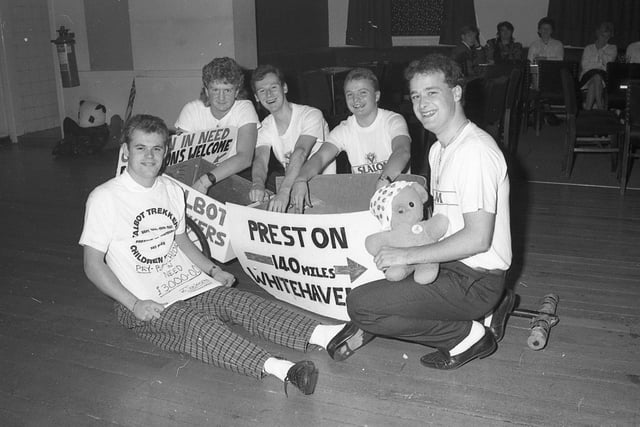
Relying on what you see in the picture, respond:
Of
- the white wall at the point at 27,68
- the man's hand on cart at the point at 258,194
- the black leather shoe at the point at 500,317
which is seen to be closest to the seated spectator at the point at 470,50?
the white wall at the point at 27,68

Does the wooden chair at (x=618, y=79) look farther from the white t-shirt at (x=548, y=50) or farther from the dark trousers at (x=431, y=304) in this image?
the dark trousers at (x=431, y=304)

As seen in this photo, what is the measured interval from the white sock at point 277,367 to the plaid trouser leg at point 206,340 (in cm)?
3

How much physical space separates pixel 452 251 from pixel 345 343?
639mm

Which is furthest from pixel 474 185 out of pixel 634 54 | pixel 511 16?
pixel 511 16

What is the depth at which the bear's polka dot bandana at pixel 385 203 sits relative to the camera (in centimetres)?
251

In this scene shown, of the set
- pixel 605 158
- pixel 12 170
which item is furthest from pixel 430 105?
pixel 12 170

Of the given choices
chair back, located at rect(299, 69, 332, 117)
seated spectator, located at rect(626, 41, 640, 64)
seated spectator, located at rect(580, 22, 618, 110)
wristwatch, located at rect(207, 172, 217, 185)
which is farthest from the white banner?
seated spectator, located at rect(626, 41, 640, 64)

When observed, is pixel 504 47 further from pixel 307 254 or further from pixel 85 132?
pixel 307 254

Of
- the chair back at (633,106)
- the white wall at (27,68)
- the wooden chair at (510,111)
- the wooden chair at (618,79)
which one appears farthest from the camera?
the white wall at (27,68)

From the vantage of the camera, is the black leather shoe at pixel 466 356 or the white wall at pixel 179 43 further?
the white wall at pixel 179 43

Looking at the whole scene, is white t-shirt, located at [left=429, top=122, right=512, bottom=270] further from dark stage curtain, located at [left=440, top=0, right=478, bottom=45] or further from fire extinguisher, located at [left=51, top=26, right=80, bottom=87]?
dark stage curtain, located at [left=440, top=0, right=478, bottom=45]

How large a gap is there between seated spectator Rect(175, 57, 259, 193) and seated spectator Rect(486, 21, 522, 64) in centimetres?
675

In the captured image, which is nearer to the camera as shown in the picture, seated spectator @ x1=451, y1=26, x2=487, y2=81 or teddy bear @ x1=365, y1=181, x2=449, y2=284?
teddy bear @ x1=365, y1=181, x2=449, y2=284

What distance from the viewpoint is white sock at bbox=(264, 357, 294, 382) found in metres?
2.51
